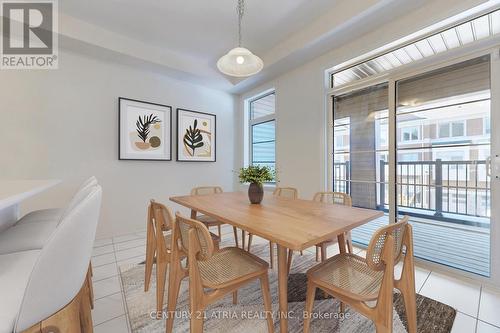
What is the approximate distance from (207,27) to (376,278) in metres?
3.13

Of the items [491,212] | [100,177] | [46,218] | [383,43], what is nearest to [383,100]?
[383,43]

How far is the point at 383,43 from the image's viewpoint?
2.51 meters

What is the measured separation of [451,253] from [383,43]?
2382mm

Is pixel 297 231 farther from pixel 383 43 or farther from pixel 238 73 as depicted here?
pixel 383 43

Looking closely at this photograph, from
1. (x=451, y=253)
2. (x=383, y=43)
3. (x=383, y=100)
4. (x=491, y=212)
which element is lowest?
(x=451, y=253)

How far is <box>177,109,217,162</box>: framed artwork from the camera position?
3.89 meters

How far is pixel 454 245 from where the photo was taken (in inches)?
93.9

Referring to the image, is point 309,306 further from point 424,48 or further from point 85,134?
point 85,134

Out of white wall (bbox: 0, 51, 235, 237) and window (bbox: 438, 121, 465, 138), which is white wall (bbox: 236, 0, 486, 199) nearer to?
window (bbox: 438, 121, 465, 138)

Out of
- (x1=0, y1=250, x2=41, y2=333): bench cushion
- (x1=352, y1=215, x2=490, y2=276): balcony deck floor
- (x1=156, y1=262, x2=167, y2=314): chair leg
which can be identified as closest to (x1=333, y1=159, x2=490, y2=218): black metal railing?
(x1=352, y1=215, x2=490, y2=276): balcony deck floor

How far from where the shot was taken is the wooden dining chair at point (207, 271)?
3.64 feet

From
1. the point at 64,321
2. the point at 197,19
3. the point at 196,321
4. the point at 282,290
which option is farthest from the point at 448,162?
the point at 197,19

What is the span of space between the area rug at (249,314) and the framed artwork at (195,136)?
237 cm

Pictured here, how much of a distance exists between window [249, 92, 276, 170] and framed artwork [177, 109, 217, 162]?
2.81ft
